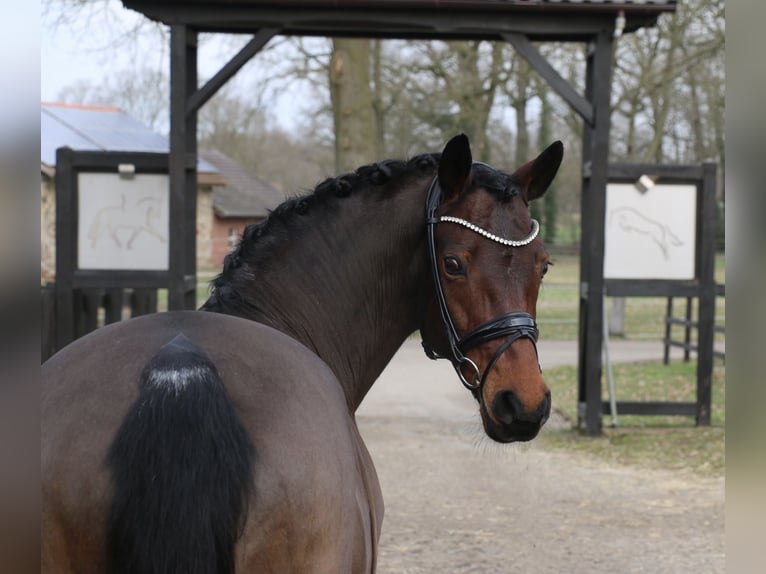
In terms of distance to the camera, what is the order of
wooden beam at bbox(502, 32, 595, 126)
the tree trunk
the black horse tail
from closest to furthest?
1. the black horse tail
2. wooden beam at bbox(502, 32, 595, 126)
3. the tree trunk

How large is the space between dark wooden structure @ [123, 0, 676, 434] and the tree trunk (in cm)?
484

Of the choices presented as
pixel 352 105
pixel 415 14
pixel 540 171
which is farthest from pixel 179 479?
pixel 352 105

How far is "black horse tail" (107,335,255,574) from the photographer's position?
1.59m

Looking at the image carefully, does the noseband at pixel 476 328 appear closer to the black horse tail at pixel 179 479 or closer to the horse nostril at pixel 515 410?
the horse nostril at pixel 515 410

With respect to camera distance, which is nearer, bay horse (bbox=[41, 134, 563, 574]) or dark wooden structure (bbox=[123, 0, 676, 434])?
bay horse (bbox=[41, 134, 563, 574])

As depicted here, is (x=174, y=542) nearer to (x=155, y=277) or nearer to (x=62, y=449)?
(x=62, y=449)

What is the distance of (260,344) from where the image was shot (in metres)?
2.00

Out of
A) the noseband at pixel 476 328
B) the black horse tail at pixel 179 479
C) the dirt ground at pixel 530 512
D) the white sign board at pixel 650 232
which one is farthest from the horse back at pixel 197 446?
the white sign board at pixel 650 232

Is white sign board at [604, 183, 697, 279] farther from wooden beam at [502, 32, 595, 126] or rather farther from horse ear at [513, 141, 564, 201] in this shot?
horse ear at [513, 141, 564, 201]

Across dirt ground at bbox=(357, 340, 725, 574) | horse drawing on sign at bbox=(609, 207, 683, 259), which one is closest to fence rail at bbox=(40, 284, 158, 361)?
dirt ground at bbox=(357, 340, 725, 574)

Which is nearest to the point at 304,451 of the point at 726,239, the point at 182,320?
the point at 182,320

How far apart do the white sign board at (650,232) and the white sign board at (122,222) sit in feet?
14.8

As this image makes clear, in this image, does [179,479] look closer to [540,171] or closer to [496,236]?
[496,236]

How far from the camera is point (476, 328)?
102 inches
